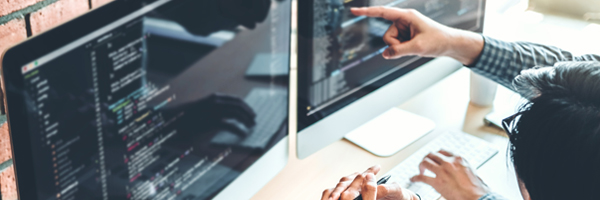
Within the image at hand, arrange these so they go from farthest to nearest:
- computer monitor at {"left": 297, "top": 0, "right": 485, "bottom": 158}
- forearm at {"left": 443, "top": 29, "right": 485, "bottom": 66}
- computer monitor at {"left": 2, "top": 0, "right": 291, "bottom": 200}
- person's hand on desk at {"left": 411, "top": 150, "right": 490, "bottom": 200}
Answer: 1. forearm at {"left": 443, "top": 29, "right": 485, "bottom": 66}
2. person's hand on desk at {"left": 411, "top": 150, "right": 490, "bottom": 200}
3. computer monitor at {"left": 297, "top": 0, "right": 485, "bottom": 158}
4. computer monitor at {"left": 2, "top": 0, "right": 291, "bottom": 200}

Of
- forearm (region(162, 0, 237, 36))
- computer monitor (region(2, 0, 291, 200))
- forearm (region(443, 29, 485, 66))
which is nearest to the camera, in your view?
computer monitor (region(2, 0, 291, 200))

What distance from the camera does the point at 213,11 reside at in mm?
692

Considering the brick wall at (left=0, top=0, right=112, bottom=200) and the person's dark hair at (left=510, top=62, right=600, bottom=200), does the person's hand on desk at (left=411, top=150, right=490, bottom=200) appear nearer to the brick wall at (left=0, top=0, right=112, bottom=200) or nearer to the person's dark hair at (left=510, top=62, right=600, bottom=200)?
the person's dark hair at (left=510, top=62, right=600, bottom=200)

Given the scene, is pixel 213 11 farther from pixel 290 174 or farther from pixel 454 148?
pixel 454 148

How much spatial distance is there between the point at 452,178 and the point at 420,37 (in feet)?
0.94

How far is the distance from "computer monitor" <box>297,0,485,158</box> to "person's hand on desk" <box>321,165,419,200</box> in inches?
4.9

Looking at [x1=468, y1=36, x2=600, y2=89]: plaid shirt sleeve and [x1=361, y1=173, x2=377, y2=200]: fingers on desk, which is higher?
[x1=468, y1=36, x2=600, y2=89]: plaid shirt sleeve

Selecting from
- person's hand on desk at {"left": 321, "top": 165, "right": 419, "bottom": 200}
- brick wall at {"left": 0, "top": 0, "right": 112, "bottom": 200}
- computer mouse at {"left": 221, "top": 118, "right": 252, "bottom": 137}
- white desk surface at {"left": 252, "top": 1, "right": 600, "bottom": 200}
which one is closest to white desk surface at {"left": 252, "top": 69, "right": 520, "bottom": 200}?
white desk surface at {"left": 252, "top": 1, "right": 600, "bottom": 200}

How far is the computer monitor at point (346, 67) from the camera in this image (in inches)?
35.4

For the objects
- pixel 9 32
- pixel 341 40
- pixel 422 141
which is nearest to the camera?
pixel 9 32

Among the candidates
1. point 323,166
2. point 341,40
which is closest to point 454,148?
point 323,166

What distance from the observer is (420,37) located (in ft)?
3.52

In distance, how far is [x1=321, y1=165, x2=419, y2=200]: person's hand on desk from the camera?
84 centimetres

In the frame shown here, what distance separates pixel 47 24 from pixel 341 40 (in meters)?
0.48
